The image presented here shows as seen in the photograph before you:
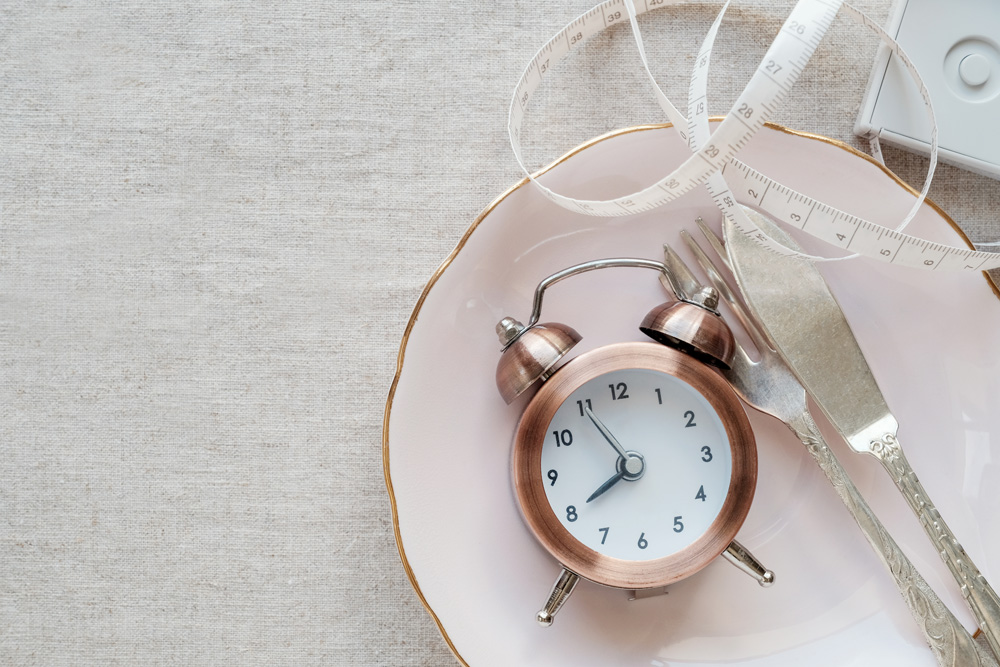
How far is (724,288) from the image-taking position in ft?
2.69

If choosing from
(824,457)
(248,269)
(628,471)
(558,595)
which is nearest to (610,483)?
(628,471)

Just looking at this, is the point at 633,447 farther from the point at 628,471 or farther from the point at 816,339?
the point at 816,339

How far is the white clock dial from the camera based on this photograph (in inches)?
30.5

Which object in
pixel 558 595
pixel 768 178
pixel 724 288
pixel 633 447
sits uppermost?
pixel 768 178

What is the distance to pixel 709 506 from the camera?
0.78 meters

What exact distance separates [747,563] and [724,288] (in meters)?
0.30

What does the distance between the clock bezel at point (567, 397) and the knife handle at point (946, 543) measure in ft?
0.54

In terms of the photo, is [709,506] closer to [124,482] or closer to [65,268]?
[124,482]

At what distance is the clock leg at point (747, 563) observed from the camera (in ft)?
2.49

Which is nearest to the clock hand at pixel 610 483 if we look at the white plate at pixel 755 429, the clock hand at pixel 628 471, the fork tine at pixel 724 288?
the clock hand at pixel 628 471

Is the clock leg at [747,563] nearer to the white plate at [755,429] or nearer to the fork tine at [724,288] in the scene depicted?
the white plate at [755,429]

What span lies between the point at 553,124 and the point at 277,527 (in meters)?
0.60

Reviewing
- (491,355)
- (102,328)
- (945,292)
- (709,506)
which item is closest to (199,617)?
(102,328)

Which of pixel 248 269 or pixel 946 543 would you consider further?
pixel 248 269
